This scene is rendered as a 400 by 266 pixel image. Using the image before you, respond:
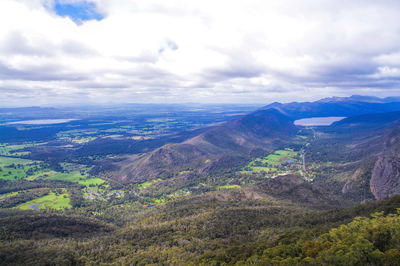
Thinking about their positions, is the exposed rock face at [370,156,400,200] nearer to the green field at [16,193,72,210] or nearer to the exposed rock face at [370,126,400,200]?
the exposed rock face at [370,126,400,200]

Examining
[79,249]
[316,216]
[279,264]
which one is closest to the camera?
[279,264]

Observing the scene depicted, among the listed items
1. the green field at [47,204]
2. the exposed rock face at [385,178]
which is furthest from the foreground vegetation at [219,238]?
the exposed rock face at [385,178]

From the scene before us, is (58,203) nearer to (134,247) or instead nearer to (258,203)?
(134,247)

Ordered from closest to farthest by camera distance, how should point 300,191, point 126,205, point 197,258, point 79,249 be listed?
point 197,258, point 79,249, point 300,191, point 126,205

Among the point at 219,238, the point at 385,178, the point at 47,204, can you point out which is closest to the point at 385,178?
the point at 385,178

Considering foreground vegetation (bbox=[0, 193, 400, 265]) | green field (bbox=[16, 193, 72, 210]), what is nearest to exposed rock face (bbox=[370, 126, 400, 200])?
foreground vegetation (bbox=[0, 193, 400, 265])

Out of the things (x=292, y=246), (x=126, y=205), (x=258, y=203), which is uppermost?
(x=292, y=246)

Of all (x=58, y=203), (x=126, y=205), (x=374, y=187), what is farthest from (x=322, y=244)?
(x=58, y=203)

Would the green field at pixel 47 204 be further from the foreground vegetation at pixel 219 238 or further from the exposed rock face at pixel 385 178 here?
the exposed rock face at pixel 385 178
